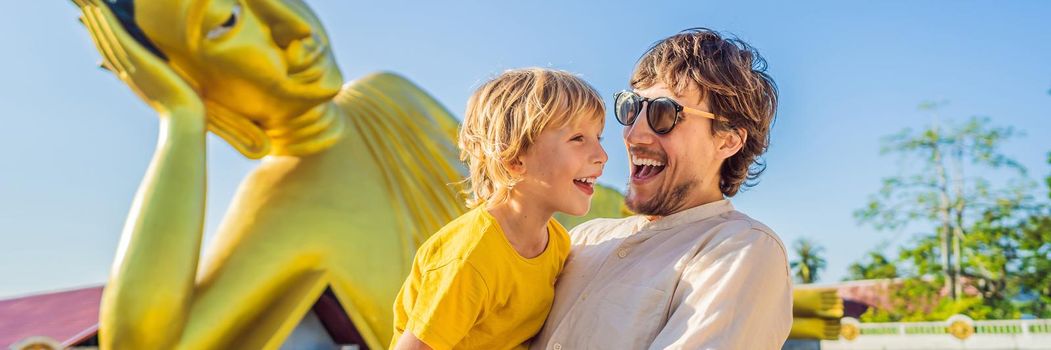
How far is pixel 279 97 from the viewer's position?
14.9 feet

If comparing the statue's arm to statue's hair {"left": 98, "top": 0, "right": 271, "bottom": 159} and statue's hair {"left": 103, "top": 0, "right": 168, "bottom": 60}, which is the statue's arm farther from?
statue's hair {"left": 98, "top": 0, "right": 271, "bottom": 159}

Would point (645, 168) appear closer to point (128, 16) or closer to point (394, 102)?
point (128, 16)

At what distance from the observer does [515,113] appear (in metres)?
1.77

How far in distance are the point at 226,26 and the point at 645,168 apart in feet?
9.70

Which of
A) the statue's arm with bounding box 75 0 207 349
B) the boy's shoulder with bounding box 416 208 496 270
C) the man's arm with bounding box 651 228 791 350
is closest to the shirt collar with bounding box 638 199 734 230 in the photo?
the man's arm with bounding box 651 228 791 350

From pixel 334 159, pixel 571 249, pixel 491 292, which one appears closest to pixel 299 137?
pixel 334 159

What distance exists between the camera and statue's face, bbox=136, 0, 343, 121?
412cm

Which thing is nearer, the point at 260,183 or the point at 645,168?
the point at 645,168

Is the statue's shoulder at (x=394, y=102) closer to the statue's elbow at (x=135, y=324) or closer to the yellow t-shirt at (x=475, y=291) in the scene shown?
the statue's elbow at (x=135, y=324)

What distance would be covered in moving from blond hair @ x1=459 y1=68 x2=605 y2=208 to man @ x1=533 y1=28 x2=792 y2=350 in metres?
0.18

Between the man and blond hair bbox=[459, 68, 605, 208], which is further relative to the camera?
blond hair bbox=[459, 68, 605, 208]

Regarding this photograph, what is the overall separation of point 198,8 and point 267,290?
141cm

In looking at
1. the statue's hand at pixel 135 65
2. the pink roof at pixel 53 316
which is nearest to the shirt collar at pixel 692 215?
the statue's hand at pixel 135 65

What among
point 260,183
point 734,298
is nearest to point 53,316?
point 260,183
